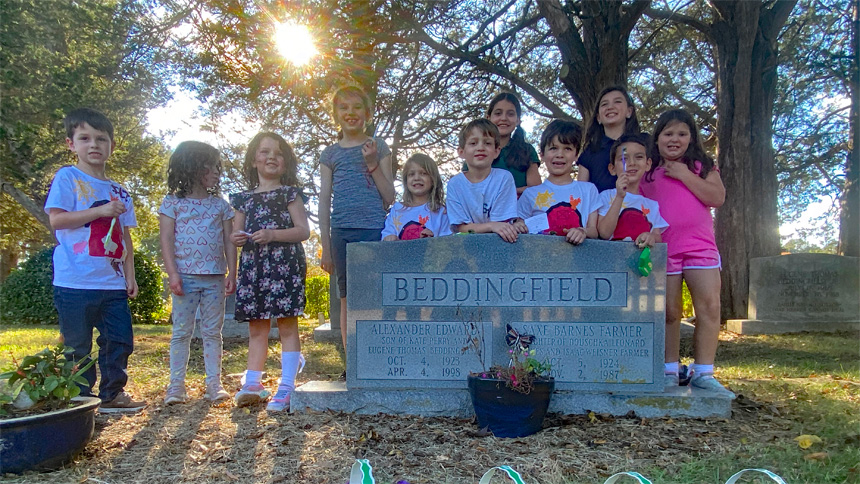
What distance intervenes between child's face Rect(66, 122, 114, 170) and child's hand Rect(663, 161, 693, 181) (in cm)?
364

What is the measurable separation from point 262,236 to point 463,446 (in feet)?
5.96

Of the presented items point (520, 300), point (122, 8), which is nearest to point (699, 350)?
point (520, 300)

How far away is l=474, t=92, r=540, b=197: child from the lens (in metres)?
4.20

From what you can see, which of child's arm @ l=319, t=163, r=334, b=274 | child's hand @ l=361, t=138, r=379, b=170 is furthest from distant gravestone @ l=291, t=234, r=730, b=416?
child's hand @ l=361, t=138, r=379, b=170

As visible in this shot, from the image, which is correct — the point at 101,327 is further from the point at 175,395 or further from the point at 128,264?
the point at 175,395

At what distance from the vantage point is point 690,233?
3750 millimetres

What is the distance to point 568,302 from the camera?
3580 millimetres

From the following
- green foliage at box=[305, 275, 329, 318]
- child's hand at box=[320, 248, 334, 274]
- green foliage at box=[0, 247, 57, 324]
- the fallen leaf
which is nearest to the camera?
the fallen leaf

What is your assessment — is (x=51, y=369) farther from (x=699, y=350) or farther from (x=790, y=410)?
(x=790, y=410)

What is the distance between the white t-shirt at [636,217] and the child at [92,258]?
311 cm

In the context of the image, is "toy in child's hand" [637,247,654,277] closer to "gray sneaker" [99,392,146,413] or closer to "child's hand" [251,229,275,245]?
"child's hand" [251,229,275,245]

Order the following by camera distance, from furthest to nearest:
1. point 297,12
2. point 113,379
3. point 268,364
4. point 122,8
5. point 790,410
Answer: point 122,8
point 297,12
point 268,364
point 113,379
point 790,410

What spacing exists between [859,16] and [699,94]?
2940mm

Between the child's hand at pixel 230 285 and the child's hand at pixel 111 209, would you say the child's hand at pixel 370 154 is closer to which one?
the child's hand at pixel 230 285
